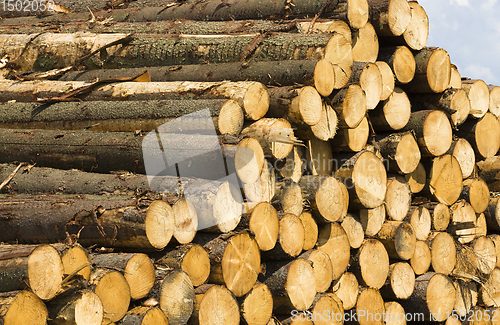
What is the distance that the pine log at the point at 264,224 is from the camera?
4376mm

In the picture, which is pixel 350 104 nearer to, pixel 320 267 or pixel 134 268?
pixel 320 267

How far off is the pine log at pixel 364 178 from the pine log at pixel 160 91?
1.28 metres

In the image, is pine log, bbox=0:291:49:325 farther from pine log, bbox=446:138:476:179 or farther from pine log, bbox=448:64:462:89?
pine log, bbox=448:64:462:89

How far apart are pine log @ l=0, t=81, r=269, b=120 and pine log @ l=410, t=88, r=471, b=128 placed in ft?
9.83

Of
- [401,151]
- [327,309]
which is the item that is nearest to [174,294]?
[327,309]

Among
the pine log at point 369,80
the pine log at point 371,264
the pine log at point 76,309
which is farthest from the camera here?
the pine log at point 371,264

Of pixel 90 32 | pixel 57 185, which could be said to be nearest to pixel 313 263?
pixel 57 185

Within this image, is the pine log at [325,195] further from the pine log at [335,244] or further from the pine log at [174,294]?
the pine log at [174,294]

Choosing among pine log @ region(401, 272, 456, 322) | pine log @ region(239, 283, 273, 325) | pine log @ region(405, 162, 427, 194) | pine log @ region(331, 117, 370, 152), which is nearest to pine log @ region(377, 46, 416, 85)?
pine log @ region(331, 117, 370, 152)

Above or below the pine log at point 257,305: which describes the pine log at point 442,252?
below

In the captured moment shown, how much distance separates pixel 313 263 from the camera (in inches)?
195

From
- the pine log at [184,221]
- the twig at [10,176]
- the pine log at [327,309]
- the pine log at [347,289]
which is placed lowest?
the pine log at [347,289]

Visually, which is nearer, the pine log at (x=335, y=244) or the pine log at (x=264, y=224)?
the pine log at (x=264, y=224)

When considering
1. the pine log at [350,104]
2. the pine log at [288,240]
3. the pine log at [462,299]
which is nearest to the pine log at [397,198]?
the pine log at [350,104]
